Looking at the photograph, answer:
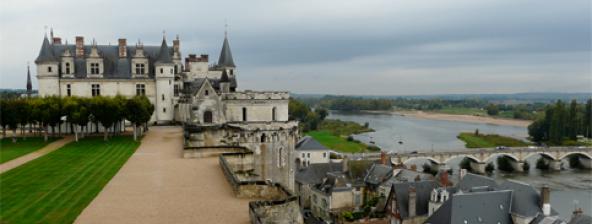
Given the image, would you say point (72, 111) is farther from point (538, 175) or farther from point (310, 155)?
point (538, 175)

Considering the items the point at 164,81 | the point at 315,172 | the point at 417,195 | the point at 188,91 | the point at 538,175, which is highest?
the point at 164,81

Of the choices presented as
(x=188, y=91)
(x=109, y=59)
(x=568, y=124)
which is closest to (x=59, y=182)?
(x=188, y=91)

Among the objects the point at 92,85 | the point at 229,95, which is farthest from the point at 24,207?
the point at 92,85

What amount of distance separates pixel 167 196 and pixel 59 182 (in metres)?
5.48

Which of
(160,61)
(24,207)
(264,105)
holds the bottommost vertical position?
(24,207)

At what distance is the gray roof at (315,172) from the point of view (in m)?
41.0

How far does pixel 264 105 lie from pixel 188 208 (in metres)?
17.3

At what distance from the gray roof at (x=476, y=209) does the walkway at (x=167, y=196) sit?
39.6 ft

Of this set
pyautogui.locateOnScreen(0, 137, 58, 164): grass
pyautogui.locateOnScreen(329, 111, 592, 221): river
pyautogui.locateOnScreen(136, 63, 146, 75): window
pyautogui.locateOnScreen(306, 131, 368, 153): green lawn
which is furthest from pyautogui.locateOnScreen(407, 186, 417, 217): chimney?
pyautogui.locateOnScreen(306, 131, 368, 153): green lawn

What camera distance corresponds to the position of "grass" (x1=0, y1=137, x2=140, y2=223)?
13453mm

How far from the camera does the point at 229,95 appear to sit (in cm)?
3017

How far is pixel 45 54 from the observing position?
34719 mm

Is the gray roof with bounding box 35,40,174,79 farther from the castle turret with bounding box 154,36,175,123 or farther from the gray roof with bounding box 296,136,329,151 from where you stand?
the gray roof with bounding box 296,136,329,151

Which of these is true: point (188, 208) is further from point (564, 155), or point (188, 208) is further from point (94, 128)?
point (564, 155)
